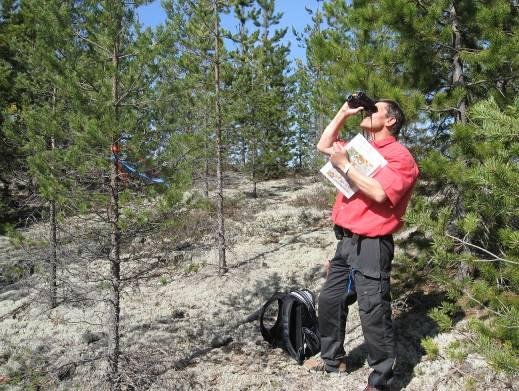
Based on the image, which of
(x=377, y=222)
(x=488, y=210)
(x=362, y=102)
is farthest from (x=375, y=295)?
(x=362, y=102)

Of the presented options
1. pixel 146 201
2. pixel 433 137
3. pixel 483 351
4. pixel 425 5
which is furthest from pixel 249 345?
pixel 425 5

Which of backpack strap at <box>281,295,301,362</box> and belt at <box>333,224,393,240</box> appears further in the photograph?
backpack strap at <box>281,295,301,362</box>

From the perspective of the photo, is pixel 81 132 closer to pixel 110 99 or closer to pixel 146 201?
pixel 110 99

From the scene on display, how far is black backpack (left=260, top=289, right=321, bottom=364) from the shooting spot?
4328 mm

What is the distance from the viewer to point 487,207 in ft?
8.80

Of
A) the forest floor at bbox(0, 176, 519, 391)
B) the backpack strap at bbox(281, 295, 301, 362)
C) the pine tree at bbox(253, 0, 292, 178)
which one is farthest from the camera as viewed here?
the pine tree at bbox(253, 0, 292, 178)

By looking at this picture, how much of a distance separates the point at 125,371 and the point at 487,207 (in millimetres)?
3129

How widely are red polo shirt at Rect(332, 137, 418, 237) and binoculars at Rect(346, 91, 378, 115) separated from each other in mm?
287

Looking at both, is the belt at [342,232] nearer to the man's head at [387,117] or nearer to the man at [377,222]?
the man at [377,222]

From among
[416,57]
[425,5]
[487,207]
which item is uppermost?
[425,5]

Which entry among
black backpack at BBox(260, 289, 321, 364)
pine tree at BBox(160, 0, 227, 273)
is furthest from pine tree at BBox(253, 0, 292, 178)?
black backpack at BBox(260, 289, 321, 364)

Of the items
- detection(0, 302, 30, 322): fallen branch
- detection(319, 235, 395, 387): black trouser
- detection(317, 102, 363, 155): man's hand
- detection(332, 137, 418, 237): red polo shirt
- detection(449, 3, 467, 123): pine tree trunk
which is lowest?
detection(0, 302, 30, 322): fallen branch

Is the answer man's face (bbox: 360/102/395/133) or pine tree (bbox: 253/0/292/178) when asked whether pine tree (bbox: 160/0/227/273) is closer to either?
man's face (bbox: 360/102/395/133)

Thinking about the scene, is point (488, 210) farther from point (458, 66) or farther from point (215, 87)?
point (215, 87)
